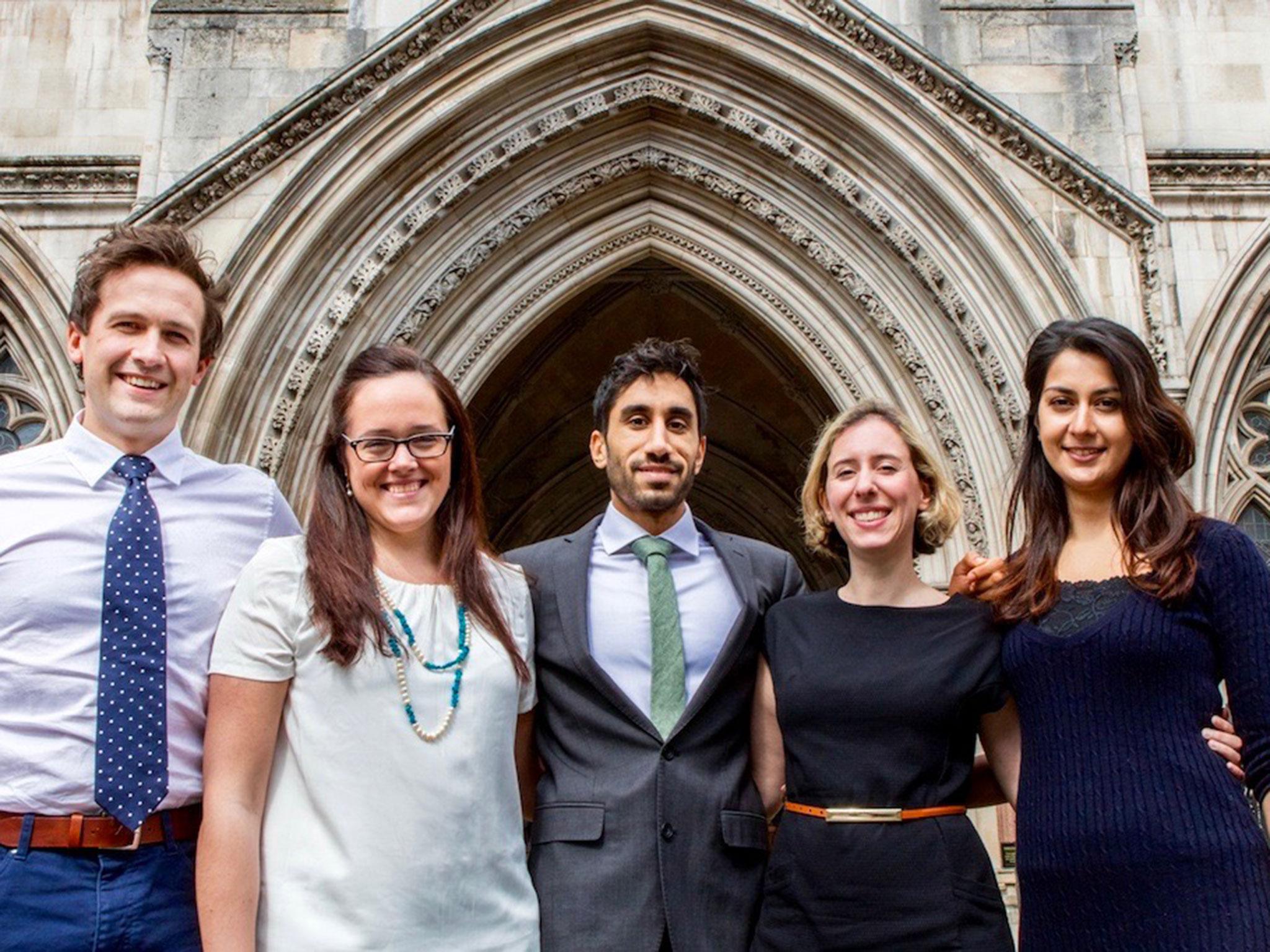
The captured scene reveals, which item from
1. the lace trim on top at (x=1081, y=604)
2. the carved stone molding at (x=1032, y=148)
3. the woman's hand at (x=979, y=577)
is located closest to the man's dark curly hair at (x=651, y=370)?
the woman's hand at (x=979, y=577)

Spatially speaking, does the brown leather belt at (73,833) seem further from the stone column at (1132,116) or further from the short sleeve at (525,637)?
the stone column at (1132,116)

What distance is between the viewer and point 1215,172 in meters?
8.21

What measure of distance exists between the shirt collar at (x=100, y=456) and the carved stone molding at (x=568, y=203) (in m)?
4.61

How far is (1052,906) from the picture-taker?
91.7 inches

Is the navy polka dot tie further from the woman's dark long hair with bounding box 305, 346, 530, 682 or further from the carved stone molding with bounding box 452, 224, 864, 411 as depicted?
the carved stone molding with bounding box 452, 224, 864, 411

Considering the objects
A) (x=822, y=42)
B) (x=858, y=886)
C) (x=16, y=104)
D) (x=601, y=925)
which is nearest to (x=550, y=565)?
(x=601, y=925)

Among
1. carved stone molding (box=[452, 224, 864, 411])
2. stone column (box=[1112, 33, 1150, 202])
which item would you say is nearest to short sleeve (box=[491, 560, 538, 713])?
carved stone molding (box=[452, 224, 864, 411])

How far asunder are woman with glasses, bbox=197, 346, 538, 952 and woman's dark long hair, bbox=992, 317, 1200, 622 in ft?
3.79

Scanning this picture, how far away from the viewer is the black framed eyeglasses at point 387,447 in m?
2.36

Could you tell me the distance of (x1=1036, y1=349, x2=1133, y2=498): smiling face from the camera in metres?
2.56

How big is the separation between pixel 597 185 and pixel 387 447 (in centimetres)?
597

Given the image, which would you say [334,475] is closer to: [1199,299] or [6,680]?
[6,680]

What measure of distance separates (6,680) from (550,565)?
119 centimetres

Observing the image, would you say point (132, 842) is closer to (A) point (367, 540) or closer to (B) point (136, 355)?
(A) point (367, 540)
